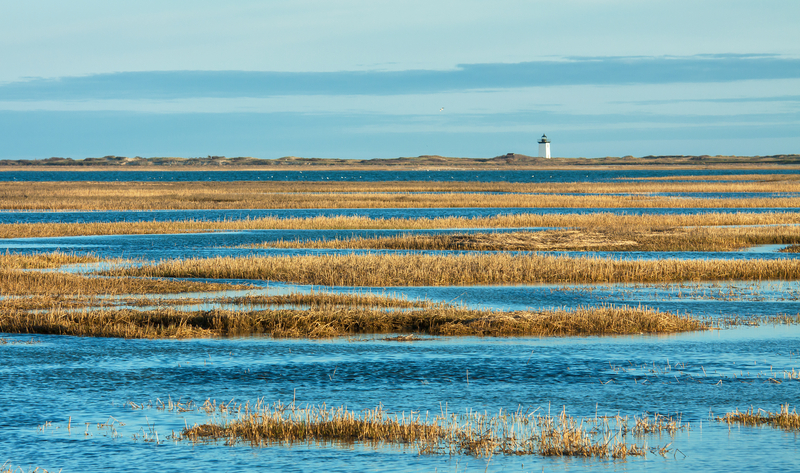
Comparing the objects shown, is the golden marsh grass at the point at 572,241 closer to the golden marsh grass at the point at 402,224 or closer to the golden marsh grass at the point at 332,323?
the golden marsh grass at the point at 402,224

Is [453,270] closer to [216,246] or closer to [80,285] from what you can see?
[80,285]

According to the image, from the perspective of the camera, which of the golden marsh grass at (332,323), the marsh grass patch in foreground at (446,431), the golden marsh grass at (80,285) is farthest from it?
the golden marsh grass at (80,285)

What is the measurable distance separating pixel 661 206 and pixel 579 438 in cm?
5920

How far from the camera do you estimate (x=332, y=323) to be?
21.7m

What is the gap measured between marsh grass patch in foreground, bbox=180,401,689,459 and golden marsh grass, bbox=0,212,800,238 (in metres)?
35.1

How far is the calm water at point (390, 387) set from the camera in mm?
11898

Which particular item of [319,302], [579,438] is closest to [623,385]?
[579,438]

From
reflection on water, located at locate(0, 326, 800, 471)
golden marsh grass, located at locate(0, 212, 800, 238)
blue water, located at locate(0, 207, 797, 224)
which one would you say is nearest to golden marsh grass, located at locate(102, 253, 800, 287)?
reflection on water, located at locate(0, 326, 800, 471)

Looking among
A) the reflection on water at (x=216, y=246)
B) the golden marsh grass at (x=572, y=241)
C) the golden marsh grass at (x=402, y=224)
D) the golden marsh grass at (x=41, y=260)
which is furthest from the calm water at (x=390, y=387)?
the golden marsh grass at (x=402, y=224)

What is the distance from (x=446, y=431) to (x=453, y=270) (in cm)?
1846

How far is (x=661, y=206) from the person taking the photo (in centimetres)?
6906

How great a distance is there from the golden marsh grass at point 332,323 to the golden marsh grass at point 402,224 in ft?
86.5

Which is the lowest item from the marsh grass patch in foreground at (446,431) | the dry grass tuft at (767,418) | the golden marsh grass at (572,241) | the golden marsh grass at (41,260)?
the dry grass tuft at (767,418)

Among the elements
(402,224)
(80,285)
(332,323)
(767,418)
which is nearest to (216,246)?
(402,224)
